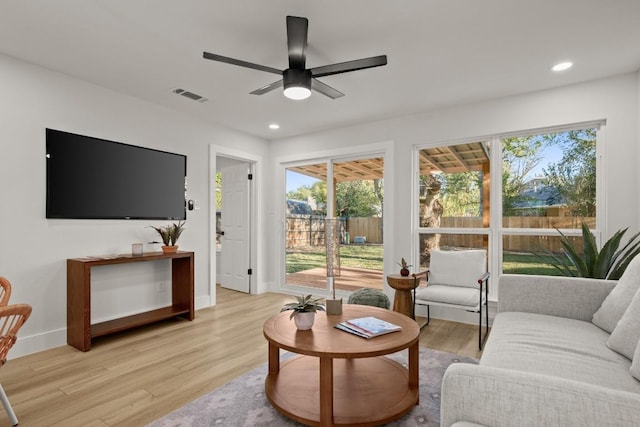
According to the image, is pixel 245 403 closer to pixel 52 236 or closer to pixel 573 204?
pixel 52 236

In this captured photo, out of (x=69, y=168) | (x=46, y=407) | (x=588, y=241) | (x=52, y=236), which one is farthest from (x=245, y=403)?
(x=588, y=241)

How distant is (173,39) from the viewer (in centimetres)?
254

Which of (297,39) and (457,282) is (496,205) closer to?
(457,282)

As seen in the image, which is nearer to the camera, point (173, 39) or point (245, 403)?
point (245, 403)

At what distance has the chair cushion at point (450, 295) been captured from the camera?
310 cm

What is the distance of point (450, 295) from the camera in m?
3.19

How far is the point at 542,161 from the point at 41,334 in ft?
16.9

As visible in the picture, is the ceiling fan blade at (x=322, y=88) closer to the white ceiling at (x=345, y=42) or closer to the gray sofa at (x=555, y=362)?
the white ceiling at (x=345, y=42)

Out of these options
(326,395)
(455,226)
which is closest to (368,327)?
(326,395)

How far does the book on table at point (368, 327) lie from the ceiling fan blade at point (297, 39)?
1823 millimetres

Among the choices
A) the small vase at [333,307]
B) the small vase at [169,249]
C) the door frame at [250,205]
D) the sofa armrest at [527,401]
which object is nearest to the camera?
the sofa armrest at [527,401]

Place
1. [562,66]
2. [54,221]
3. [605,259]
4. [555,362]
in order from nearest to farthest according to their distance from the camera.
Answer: [555,362] < [605,259] < [562,66] < [54,221]

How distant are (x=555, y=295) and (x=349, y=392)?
60.6 inches

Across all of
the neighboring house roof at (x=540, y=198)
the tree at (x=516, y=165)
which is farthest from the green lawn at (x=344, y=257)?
the neighboring house roof at (x=540, y=198)
